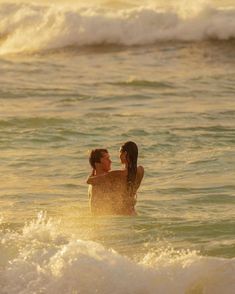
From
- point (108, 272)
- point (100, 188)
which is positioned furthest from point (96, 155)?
point (108, 272)

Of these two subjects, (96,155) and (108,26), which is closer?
(96,155)

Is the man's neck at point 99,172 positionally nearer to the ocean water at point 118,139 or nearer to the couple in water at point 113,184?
the couple in water at point 113,184

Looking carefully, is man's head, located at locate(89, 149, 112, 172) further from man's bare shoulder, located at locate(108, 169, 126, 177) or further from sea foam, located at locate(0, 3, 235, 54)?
sea foam, located at locate(0, 3, 235, 54)

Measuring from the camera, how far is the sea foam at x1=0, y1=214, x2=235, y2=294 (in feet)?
29.3

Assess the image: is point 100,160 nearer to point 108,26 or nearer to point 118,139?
point 118,139

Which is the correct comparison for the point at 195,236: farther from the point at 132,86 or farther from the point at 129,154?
the point at 132,86

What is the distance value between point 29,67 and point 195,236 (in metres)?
12.8

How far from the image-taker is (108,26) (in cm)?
2608

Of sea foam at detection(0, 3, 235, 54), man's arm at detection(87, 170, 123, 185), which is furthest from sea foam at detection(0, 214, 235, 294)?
sea foam at detection(0, 3, 235, 54)

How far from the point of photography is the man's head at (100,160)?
11227 mm

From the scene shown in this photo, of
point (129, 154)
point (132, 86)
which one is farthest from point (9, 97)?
point (129, 154)

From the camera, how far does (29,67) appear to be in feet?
74.3

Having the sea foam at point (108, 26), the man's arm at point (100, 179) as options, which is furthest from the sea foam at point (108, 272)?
the sea foam at point (108, 26)

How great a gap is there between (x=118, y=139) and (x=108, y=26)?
33.5 feet
